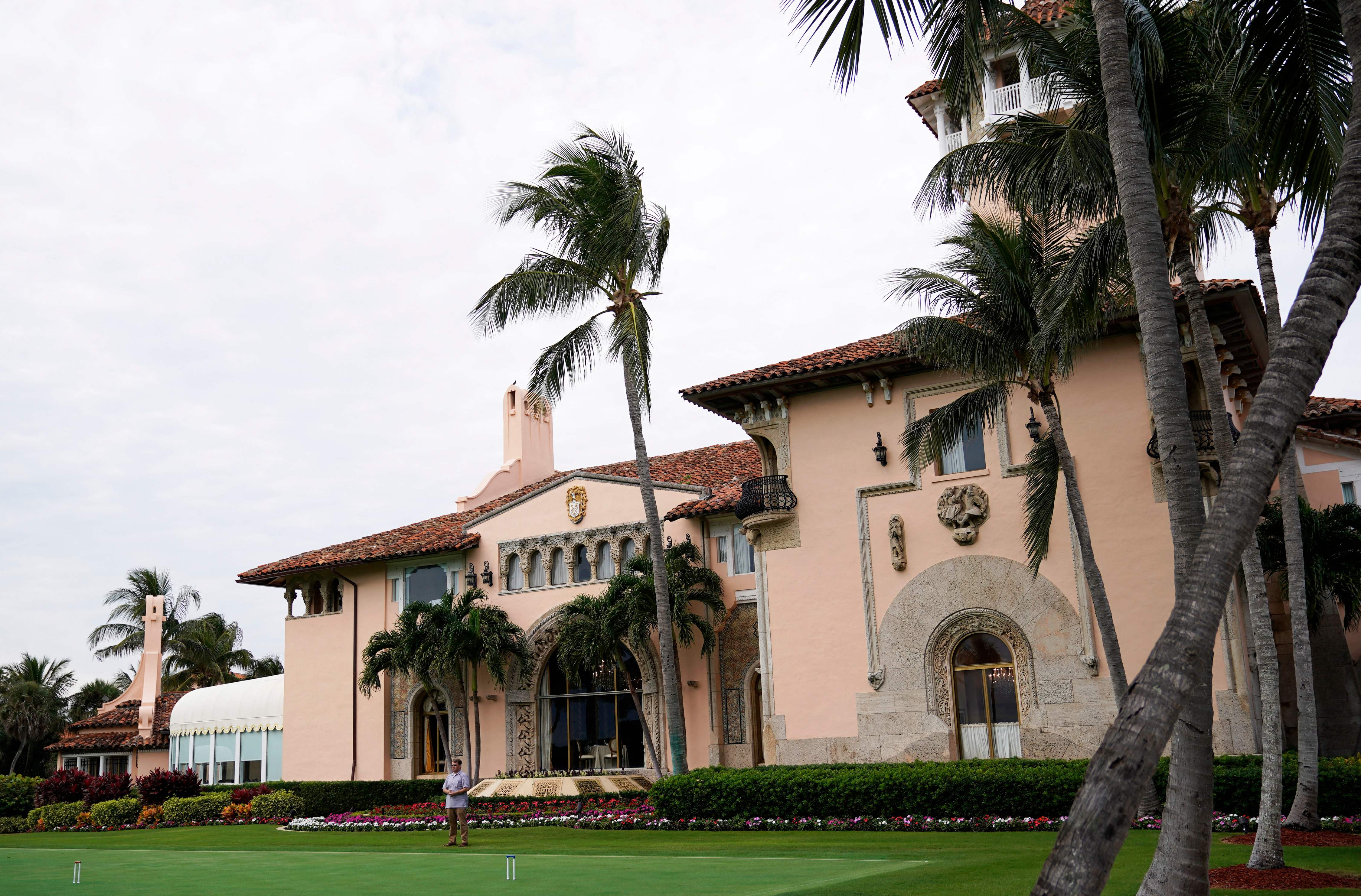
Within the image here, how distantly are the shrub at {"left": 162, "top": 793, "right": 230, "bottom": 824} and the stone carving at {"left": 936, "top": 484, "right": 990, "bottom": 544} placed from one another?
879 inches

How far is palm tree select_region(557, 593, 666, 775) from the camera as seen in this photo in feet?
88.9

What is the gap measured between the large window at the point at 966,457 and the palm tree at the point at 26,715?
46.6 meters

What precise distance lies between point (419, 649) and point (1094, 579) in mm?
18671

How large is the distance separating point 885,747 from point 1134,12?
14.8 metres

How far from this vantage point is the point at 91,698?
202ft

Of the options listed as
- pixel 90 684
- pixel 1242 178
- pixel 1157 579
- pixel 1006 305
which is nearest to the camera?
pixel 1242 178

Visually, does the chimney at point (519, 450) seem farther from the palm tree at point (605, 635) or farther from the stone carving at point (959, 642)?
the stone carving at point (959, 642)

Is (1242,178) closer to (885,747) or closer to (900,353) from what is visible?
(900,353)

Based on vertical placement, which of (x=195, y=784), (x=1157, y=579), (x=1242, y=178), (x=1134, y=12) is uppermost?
(x=1134, y=12)

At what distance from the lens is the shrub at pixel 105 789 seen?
105 feet

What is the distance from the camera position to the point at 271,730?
3675cm

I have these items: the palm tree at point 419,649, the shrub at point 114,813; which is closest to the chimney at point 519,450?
the palm tree at point 419,649

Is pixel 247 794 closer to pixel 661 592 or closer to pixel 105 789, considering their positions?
pixel 105 789

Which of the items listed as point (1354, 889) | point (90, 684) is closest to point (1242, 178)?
point (1354, 889)
